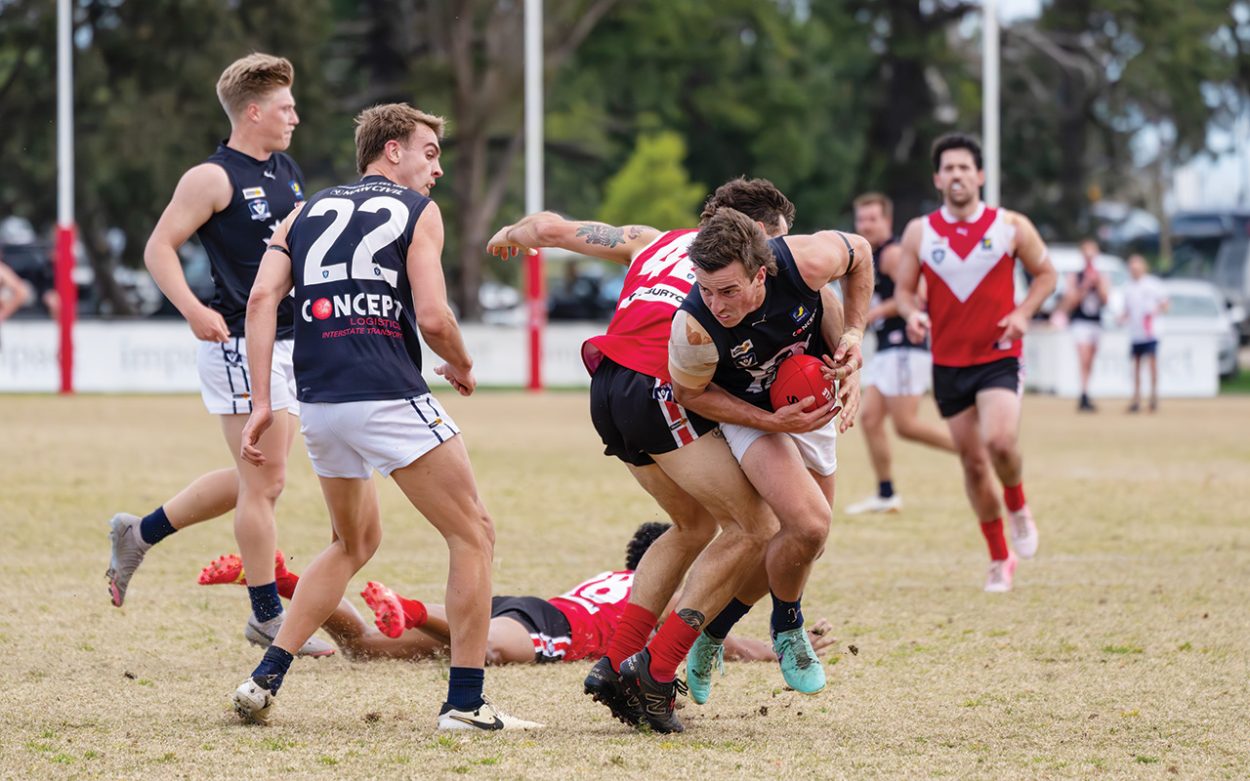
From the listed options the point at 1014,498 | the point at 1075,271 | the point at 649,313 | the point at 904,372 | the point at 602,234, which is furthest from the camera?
the point at 1075,271

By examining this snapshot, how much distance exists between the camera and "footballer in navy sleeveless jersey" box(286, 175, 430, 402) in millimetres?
5543

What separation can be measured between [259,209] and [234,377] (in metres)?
0.70

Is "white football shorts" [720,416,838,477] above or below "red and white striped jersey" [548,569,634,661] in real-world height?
above

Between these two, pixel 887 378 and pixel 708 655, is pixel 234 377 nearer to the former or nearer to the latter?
pixel 708 655

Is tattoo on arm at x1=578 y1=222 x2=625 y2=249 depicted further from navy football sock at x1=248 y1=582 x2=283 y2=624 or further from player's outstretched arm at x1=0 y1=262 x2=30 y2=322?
player's outstretched arm at x1=0 y1=262 x2=30 y2=322

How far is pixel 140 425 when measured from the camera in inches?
756

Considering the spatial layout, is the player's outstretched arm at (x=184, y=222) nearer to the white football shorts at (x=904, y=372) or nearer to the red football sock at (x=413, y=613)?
the red football sock at (x=413, y=613)

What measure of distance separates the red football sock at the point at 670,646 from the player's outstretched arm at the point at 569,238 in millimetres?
1427

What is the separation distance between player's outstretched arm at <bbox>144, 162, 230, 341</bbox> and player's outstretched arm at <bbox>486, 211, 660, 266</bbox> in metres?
1.34

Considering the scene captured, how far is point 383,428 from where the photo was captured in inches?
217

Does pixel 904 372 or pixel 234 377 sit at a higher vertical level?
pixel 234 377

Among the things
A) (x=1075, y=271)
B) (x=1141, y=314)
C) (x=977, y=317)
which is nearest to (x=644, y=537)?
(x=977, y=317)

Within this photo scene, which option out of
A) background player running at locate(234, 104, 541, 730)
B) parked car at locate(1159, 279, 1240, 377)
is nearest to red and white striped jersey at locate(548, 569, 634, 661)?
background player running at locate(234, 104, 541, 730)

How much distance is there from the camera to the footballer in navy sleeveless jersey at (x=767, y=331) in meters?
5.70
